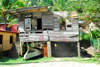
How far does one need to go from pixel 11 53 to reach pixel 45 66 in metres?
7.70

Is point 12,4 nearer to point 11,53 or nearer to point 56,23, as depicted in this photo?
point 11,53

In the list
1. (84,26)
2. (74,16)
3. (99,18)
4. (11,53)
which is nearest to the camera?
(99,18)

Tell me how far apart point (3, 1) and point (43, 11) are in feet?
38.9

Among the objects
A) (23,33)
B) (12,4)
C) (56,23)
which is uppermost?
(12,4)

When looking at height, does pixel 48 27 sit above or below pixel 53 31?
above

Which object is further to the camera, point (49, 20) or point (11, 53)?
point (11, 53)

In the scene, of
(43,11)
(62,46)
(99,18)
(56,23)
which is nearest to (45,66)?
(56,23)

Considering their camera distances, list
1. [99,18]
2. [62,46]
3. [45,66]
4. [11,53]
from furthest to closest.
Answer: [62,46] → [11,53] → [99,18] → [45,66]

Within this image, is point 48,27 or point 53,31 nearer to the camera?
point 53,31

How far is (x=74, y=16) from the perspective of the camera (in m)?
13.2

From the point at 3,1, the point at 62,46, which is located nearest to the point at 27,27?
the point at 62,46

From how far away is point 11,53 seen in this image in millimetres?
14734

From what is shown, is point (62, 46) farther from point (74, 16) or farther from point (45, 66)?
point (45, 66)

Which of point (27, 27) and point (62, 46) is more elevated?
point (27, 27)
